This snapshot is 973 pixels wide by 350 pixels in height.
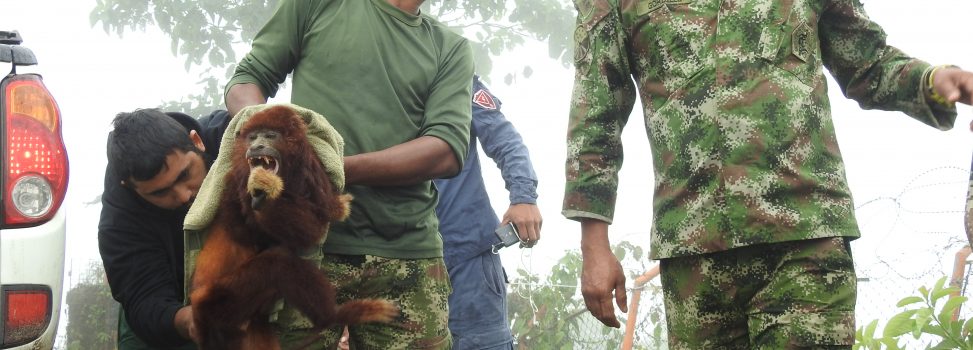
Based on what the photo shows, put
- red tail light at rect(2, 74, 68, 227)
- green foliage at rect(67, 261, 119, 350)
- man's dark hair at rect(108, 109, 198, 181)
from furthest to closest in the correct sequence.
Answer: green foliage at rect(67, 261, 119, 350)
red tail light at rect(2, 74, 68, 227)
man's dark hair at rect(108, 109, 198, 181)

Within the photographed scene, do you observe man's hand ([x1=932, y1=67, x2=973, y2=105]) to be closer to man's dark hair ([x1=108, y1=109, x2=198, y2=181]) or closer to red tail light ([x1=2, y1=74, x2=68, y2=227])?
man's dark hair ([x1=108, y1=109, x2=198, y2=181])

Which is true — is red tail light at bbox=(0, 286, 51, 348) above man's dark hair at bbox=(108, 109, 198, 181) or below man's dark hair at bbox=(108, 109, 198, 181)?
below

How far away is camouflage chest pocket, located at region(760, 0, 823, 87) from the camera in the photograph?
2914 millimetres

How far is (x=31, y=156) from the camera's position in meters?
3.27

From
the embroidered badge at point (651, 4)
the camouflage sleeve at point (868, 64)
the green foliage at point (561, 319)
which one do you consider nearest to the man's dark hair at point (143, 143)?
the embroidered badge at point (651, 4)

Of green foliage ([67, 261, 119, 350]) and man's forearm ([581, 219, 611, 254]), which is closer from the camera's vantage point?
man's forearm ([581, 219, 611, 254])

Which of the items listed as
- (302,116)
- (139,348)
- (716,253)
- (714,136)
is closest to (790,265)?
(716,253)

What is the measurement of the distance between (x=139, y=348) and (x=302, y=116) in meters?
1.18

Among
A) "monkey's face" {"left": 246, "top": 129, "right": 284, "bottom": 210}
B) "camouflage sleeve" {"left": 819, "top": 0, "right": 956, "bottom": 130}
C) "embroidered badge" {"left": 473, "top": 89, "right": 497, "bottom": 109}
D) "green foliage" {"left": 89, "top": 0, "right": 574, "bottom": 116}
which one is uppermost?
"green foliage" {"left": 89, "top": 0, "right": 574, "bottom": 116}

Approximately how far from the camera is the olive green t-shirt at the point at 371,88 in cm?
313

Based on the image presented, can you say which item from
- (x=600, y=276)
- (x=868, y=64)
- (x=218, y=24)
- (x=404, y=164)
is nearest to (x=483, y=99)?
(x=404, y=164)

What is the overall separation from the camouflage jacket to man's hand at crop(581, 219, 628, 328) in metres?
0.06

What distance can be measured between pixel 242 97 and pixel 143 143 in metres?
0.31

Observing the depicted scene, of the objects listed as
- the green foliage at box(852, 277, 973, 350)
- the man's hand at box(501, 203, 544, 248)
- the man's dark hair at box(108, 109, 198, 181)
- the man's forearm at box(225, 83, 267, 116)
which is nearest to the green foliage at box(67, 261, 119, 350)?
the man's hand at box(501, 203, 544, 248)
